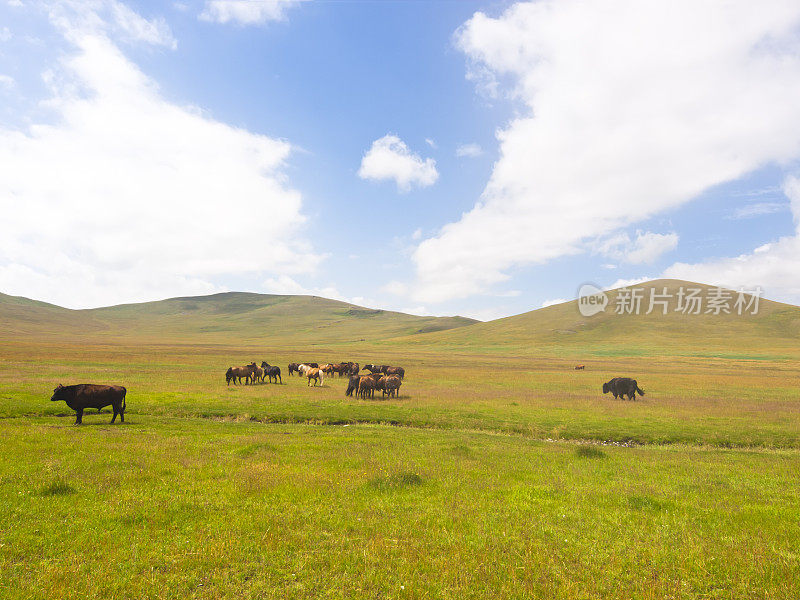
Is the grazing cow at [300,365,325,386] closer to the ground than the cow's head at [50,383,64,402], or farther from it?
closer to the ground

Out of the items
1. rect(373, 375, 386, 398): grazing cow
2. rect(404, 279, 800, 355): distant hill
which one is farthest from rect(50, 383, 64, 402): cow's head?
rect(404, 279, 800, 355): distant hill

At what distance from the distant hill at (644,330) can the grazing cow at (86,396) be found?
11179cm

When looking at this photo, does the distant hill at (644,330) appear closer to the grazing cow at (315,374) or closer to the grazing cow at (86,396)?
the grazing cow at (315,374)

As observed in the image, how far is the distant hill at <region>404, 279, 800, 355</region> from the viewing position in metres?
120

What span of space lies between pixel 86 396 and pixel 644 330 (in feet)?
529

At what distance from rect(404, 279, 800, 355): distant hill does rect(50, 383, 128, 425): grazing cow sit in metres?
112

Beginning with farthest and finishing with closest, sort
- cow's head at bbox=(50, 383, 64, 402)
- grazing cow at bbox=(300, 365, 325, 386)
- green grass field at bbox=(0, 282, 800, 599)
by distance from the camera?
grazing cow at bbox=(300, 365, 325, 386), cow's head at bbox=(50, 383, 64, 402), green grass field at bbox=(0, 282, 800, 599)

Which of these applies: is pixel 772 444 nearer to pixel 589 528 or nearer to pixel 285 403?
pixel 589 528

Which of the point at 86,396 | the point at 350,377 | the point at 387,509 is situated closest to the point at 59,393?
the point at 86,396

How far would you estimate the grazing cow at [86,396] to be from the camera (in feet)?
58.3

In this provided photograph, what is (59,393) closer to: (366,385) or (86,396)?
(86,396)

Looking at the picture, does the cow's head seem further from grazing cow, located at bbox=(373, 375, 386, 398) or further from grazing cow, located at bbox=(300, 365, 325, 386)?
grazing cow, located at bbox=(300, 365, 325, 386)

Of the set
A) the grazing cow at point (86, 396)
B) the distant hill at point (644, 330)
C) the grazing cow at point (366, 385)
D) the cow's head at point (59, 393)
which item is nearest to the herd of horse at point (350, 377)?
the grazing cow at point (366, 385)

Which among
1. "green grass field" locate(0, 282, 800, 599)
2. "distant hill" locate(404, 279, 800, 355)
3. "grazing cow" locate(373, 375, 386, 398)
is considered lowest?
"green grass field" locate(0, 282, 800, 599)
